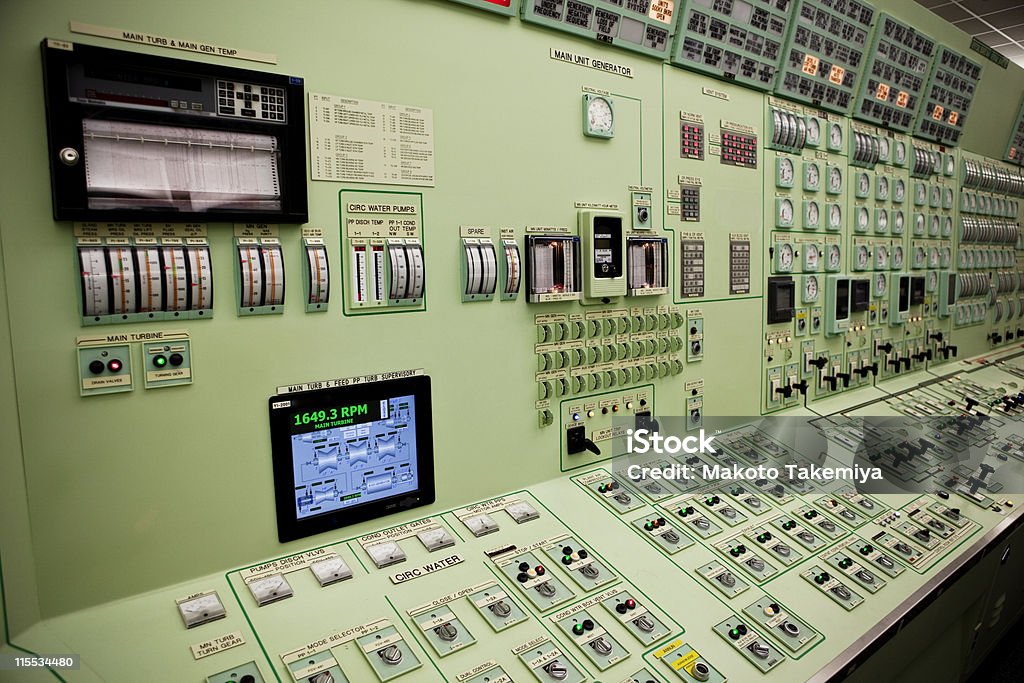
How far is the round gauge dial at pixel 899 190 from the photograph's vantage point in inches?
153

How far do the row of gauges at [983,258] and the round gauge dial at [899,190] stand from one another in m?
1.10

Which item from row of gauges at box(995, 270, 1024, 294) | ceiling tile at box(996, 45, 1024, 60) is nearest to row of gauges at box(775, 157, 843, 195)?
row of gauges at box(995, 270, 1024, 294)

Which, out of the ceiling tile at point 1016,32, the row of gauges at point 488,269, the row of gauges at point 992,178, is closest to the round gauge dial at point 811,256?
the row of gauges at point 488,269

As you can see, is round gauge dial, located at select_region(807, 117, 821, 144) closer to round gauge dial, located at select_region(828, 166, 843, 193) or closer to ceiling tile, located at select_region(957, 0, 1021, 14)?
round gauge dial, located at select_region(828, 166, 843, 193)

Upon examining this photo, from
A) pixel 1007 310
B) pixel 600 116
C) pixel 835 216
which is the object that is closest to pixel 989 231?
pixel 1007 310

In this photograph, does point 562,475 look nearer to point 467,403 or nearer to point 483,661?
point 467,403

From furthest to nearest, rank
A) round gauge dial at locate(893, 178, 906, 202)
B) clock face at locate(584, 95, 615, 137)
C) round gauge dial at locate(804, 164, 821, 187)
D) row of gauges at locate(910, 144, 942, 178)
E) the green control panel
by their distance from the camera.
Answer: row of gauges at locate(910, 144, 942, 178), round gauge dial at locate(893, 178, 906, 202), round gauge dial at locate(804, 164, 821, 187), clock face at locate(584, 95, 615, 137), the green control panel

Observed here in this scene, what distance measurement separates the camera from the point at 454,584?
1688 mm

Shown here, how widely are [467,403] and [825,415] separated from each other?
2.28 meters

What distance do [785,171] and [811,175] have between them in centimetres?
25

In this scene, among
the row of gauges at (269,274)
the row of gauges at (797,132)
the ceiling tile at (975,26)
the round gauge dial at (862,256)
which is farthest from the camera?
the ceiling tile at (975,26)

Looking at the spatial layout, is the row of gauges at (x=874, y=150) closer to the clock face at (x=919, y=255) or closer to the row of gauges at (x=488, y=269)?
the clock face at (x=919, y=255)

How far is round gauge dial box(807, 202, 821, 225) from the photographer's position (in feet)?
10.7

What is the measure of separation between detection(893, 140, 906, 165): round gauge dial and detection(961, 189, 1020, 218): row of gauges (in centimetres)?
109
